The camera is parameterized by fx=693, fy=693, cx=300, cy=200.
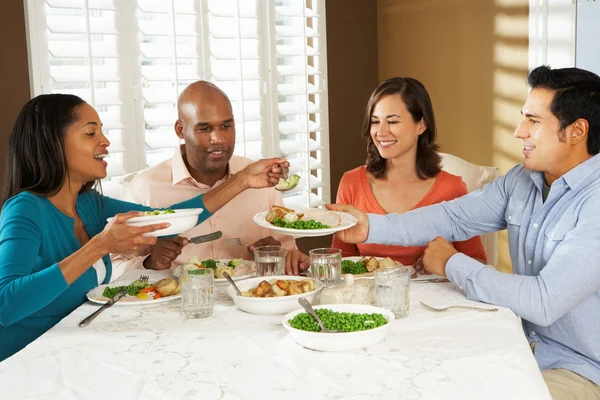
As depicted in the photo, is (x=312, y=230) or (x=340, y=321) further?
(x=312, y=230)

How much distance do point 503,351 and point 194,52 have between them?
2.53 meters

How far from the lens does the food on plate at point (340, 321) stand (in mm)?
1532

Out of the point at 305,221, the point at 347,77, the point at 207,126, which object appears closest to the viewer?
the point at 305,221

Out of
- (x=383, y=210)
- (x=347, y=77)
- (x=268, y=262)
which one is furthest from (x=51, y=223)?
(x=347, y=77)

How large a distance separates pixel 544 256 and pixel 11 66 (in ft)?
7.77

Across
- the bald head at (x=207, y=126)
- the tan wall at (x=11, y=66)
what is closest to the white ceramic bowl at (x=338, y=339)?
the bald head at (x=207, y=126)

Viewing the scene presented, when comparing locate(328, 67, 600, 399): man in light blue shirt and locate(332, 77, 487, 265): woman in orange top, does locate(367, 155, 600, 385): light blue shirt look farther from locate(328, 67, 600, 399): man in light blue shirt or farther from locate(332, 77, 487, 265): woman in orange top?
locate(332, 77, 487, 265): woman in orange top

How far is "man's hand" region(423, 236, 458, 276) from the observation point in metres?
2.01

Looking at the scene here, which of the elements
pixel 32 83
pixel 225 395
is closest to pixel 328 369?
pixel 225 395

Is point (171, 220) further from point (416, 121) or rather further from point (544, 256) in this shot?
point (416, 121)

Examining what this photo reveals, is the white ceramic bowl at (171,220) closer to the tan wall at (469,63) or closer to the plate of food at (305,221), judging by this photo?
the plate of food at (305,221)

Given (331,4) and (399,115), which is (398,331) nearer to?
(399,115)

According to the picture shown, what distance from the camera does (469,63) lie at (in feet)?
13.0

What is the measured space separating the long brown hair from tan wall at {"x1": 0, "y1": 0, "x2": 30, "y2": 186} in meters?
1.54
